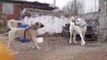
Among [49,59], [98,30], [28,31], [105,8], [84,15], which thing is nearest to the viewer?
[49,59]

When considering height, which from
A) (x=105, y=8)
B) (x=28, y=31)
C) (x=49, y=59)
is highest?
(x=105, y=8)

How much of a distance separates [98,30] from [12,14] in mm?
14343

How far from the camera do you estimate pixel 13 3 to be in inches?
995

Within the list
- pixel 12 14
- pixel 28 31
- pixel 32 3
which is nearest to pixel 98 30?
pixel 28 31

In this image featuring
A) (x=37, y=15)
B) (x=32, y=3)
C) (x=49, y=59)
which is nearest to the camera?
(x=49, y=59)

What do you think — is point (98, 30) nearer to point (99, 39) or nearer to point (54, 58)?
point (99, 39)

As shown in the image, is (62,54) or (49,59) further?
(62,54)

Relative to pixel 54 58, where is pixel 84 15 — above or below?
above

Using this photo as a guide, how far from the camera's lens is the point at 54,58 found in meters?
7.54

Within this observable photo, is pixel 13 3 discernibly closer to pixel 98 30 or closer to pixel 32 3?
pixel 32 3

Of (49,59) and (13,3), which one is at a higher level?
(13,3)

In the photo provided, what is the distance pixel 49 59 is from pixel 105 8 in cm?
491

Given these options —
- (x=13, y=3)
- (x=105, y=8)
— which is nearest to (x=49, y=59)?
(x=105, y=8)

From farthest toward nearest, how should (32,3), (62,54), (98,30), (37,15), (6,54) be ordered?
(32,3)
(37,15)
(98,30)
(62,54)
(6,54)
